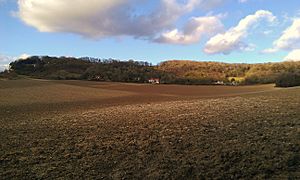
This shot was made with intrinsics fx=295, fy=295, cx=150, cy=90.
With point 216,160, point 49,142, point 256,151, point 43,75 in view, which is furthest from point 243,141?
point 43,75

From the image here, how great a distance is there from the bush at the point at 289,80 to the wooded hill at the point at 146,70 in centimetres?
1228

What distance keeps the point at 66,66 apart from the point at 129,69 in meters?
31.5

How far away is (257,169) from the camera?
358 inches

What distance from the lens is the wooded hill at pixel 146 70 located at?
3868 inches

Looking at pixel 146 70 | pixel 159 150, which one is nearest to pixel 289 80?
pixel 146 70

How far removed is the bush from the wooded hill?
12278mm

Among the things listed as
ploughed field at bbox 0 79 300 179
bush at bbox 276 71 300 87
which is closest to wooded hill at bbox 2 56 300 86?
bush at bbox 276 71 300 87

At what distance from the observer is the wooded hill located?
9825 cm

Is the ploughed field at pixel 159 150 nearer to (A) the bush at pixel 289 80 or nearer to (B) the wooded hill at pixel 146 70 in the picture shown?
(A) the bush at pixel 289 80

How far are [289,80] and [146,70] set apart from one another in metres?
55.9

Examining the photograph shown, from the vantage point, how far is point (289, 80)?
71.1 meters

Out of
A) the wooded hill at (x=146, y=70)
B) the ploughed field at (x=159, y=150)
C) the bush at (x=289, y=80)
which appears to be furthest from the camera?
the wooded hill at (x=146, y=70)

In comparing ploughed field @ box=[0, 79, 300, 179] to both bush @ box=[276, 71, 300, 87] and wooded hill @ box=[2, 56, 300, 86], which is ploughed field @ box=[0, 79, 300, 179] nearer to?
bush @ box=[276, 71, 300, 87]

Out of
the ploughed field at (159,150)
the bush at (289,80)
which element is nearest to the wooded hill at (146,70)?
the bush at (289,80)
